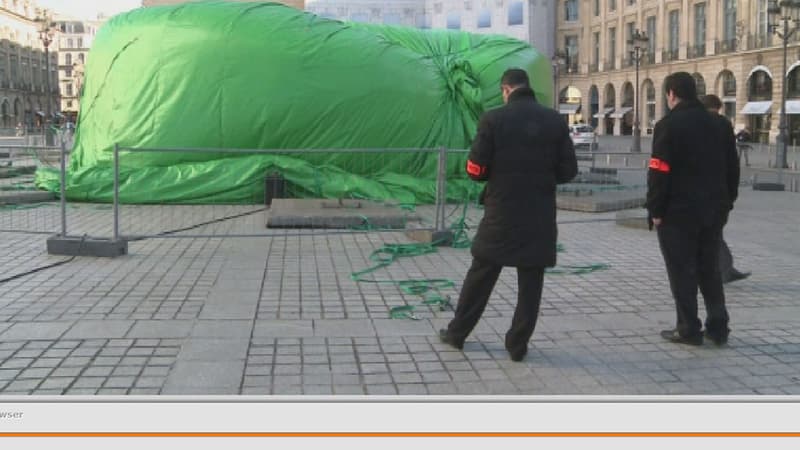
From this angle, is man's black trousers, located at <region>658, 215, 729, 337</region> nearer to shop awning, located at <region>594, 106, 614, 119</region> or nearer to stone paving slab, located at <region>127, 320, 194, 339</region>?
stone paving slab, located at <region>127, 320, 194, 339</region>

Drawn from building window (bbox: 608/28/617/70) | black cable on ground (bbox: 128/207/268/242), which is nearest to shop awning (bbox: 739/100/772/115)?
building window (bbox: 608/28/617/70)

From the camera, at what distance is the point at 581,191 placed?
44.2 feet

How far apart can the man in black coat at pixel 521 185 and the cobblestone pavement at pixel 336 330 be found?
51cm

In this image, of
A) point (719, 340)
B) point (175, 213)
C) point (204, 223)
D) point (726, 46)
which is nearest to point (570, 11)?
point (726, 46)

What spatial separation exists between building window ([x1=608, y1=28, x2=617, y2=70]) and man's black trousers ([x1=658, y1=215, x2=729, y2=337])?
58.1 m

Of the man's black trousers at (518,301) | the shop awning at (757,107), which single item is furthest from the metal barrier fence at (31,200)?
the shop awning at (757,107)

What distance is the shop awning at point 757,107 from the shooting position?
42656mm

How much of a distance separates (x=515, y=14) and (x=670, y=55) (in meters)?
10.8

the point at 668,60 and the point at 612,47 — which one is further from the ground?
the point at 612,47

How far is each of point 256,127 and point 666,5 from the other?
152ft

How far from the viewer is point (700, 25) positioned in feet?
162

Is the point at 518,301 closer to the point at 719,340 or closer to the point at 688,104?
the point at 719,340
